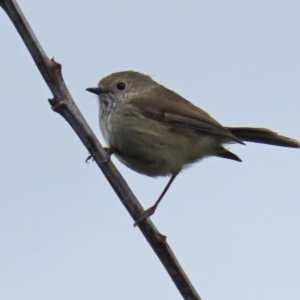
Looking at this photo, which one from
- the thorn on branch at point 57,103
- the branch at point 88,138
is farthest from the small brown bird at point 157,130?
the thorn on branch at point 57,103

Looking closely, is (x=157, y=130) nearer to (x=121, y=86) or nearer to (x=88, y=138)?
(x=121, y=86)

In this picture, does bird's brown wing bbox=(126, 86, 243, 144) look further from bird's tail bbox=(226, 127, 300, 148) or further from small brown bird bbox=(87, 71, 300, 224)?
bird's tail bbox=(226, 127, 300, 148)

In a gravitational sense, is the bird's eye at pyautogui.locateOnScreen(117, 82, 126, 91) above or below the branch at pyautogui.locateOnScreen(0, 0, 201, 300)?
above

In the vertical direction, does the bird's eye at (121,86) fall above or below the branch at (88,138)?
above

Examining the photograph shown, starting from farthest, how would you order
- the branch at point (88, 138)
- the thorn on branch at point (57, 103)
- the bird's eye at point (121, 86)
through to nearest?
the bird's eye at point (121, 86) < the thorn on branch at point (57, 103) < the branch at point (88, 138)

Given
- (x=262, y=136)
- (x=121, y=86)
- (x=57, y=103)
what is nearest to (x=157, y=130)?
(x=121, y=86)

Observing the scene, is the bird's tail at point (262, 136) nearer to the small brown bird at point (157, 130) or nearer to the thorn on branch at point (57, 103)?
the small brown bird at point (157, 130)

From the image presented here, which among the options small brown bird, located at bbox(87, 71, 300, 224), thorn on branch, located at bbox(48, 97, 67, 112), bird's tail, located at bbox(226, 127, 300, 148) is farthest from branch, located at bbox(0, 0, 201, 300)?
bird's tail, located at bbox(226, 127, 300, 148)

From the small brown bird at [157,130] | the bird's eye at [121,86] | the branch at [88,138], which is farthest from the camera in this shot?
the bird's eye at [121,86]
